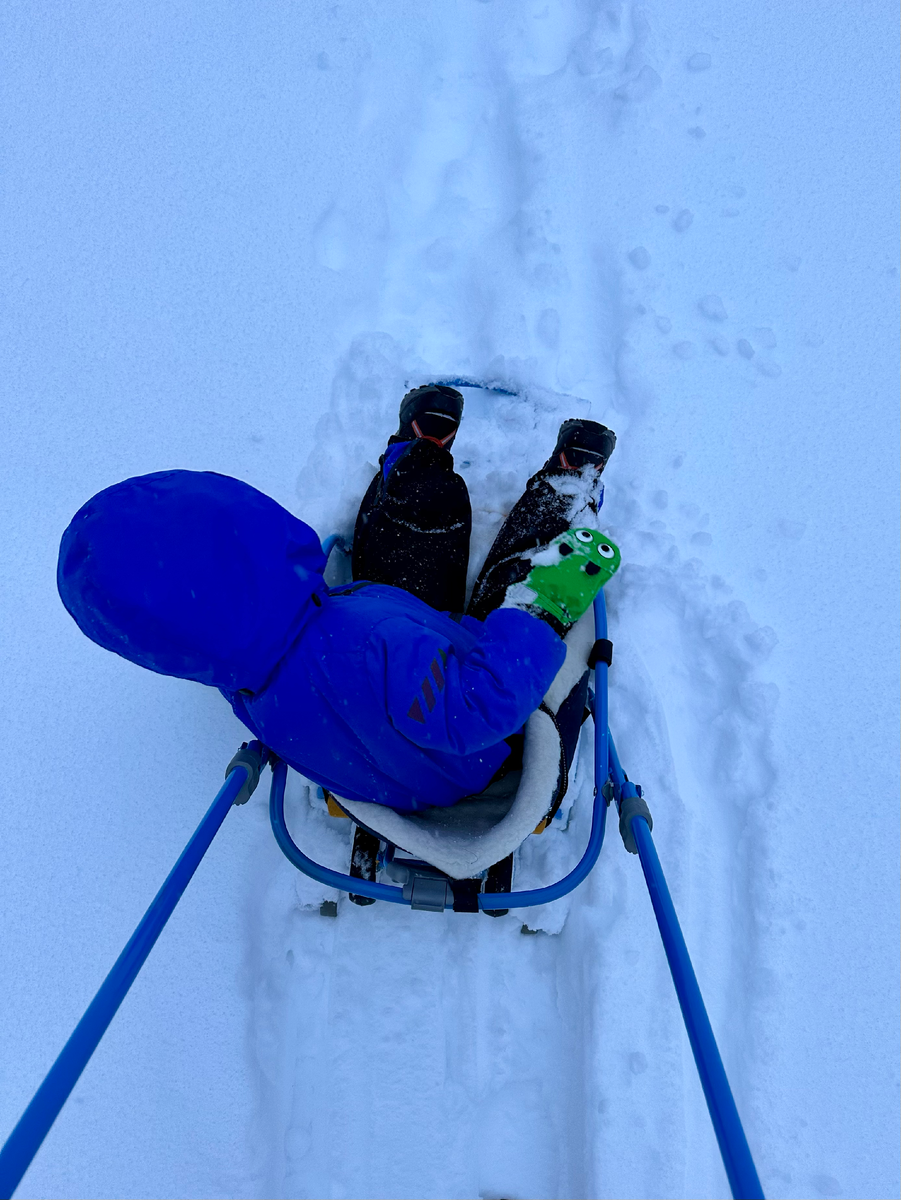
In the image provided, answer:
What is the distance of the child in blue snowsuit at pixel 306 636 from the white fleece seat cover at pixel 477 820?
0.14 feet

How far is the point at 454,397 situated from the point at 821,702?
1043 millimetres

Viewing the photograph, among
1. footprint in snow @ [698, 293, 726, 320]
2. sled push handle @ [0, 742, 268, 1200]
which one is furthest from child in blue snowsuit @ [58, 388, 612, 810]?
footprint in snow @ [698, 293, 726, 320]

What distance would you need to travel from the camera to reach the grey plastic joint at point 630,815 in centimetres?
125

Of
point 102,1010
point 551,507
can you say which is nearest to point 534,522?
point 551,507

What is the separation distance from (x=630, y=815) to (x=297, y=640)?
1.98 feet

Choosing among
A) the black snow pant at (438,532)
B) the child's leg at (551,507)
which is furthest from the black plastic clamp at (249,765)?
the child's leg at (551,507)

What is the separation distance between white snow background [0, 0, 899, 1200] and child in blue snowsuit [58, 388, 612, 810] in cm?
45

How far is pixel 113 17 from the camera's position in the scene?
7.73 ft

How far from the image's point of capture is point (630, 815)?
4.10 ft

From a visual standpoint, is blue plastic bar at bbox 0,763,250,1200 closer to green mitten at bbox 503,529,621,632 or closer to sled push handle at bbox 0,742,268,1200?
sled push handle at bbox 0,742,268,1200

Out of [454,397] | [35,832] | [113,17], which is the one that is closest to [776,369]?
[454,397]

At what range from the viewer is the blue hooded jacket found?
3.01ft

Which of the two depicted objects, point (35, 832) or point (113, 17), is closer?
point (35, 832)

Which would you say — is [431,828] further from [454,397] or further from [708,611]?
[454,397]
